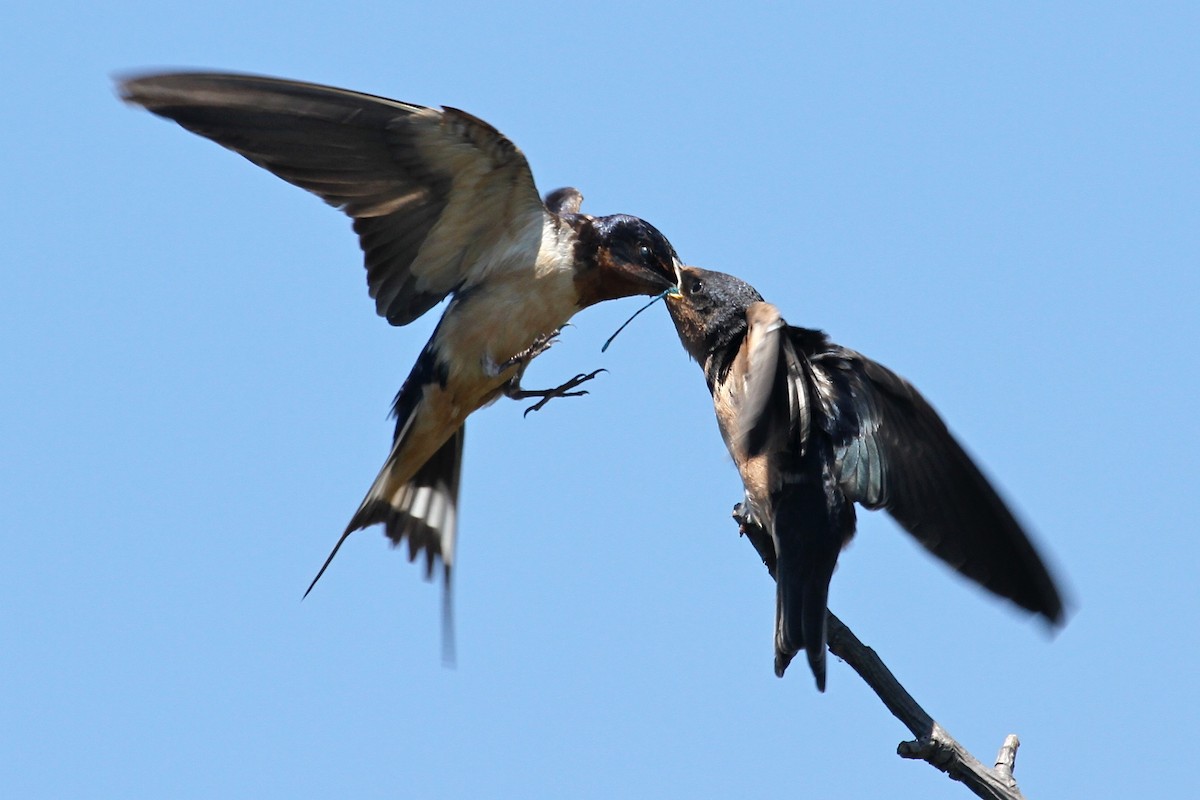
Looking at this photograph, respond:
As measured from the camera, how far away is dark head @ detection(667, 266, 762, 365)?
5.38 m

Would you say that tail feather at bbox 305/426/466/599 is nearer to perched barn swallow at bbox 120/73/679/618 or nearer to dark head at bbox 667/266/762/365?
perched barn swallow at bbox 120/73/679/618

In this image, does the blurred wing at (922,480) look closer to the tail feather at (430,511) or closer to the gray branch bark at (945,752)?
the gray branch bark at (945,752)

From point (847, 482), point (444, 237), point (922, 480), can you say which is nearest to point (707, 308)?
point (444, 237)

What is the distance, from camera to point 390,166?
502 cm

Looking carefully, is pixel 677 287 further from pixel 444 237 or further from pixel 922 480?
pixel 922 480

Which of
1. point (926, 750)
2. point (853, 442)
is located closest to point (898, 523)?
point (853, 442)

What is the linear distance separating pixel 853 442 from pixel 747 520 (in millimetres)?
458

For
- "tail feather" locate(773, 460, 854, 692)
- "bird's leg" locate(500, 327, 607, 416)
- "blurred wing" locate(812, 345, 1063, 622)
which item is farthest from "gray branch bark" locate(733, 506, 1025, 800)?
"bird's leg" locate(500, 327, 607, 416)

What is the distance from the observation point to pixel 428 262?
5332mm

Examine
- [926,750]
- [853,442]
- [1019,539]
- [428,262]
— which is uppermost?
[428,262]

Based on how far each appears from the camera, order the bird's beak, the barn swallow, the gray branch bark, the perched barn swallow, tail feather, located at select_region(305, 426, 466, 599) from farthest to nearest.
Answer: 1. tail feather, located at select_region(305, 426, 466, 599)
2. the bird's beak
3. the perched barn swallow
4. the barn swallow
5. the gray branch bark

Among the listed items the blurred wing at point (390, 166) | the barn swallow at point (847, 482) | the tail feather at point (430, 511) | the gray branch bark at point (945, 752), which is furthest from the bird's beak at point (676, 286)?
the gray branch bark at point (945, 752)

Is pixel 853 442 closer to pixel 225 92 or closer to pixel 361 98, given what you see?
pixel 361 98

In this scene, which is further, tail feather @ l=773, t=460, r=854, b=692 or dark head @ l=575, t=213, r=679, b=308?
dark head @ l=575, t=213, r=679, b=308
